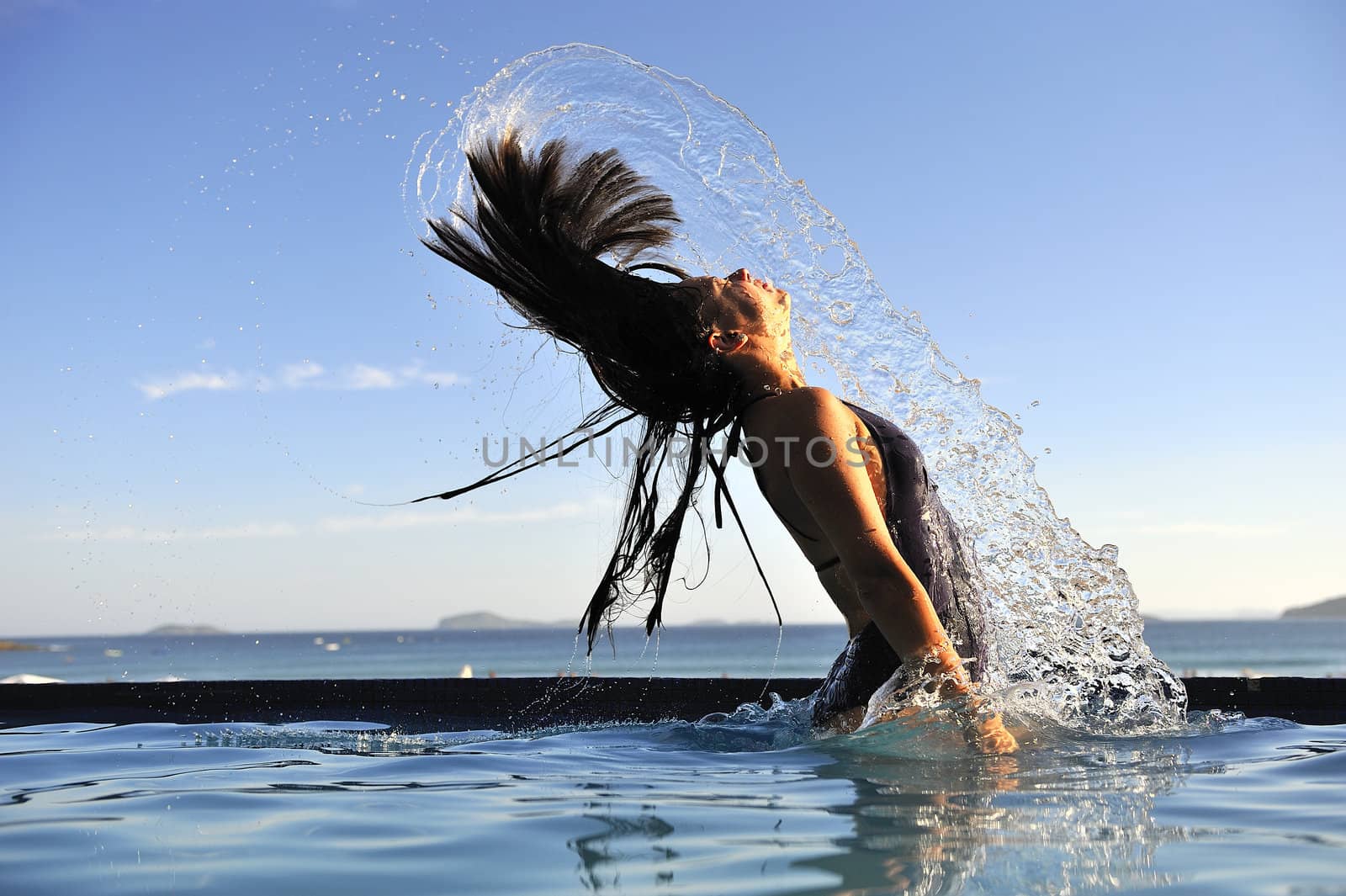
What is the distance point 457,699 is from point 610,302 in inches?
117

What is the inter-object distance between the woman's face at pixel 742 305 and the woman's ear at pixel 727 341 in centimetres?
1

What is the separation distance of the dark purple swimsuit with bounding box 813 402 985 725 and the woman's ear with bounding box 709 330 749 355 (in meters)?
0.37

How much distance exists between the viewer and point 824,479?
106 inches

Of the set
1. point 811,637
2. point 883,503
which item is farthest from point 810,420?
point 811,637

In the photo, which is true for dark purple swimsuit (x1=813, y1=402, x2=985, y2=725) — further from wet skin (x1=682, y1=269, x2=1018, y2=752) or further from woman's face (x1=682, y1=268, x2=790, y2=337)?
woman's face (x1=682, y1=268, x2=790, y2=337)

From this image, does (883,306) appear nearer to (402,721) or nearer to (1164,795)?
(1164,795)

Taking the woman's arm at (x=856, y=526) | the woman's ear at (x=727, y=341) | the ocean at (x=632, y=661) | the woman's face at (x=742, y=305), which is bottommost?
the ocean at (x=632, y=661)

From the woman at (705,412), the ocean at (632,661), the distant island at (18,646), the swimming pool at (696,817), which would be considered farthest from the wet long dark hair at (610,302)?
the distant island at (18,646)

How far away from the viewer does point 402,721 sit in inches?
195

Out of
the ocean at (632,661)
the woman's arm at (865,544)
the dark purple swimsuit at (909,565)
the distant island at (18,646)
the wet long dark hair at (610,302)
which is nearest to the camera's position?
the woman's arm at (865,544)

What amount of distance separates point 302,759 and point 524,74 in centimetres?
230

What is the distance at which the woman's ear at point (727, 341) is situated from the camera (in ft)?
9.99

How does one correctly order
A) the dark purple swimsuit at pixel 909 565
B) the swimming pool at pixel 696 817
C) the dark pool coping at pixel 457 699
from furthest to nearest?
the dark pool coping at pixel 457 699 → the dark purple swimsuit at pixel 909 565 → the swimming pool at pixel 696 817

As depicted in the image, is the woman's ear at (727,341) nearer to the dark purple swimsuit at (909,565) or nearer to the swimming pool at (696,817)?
the dark purple swimsuit at (909,565)
